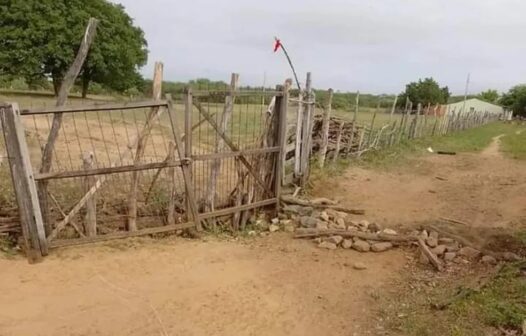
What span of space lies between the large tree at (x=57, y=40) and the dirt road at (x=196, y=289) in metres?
30.0

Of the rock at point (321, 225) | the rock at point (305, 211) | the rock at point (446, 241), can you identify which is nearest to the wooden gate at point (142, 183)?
the rock at point (305, 211)

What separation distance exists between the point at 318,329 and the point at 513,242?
11.9 ft

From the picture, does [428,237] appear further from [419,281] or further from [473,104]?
[473,104]

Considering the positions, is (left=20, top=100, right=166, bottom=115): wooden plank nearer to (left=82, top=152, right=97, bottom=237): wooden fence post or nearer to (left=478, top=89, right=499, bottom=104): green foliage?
(left=82, top=152, right=97, bottom=237): wooden fence post

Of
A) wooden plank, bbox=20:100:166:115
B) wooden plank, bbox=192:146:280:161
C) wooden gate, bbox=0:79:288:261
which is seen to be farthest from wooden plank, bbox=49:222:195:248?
wooden plank, bbox=20:100:166:115

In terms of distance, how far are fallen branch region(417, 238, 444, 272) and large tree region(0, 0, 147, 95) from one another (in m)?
31.1

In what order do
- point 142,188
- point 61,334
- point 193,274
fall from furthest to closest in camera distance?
point 142,188, point 193,274, point 61,334

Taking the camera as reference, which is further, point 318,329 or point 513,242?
point 513,242

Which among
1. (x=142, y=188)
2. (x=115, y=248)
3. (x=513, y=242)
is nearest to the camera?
(x=115, y=248)

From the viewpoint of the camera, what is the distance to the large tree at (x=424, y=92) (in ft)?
194

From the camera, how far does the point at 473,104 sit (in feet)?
237

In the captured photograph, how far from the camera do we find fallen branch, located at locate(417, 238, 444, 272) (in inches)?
219

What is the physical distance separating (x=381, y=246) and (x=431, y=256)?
657mm

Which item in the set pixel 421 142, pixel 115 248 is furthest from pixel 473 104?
pixel 115 248
